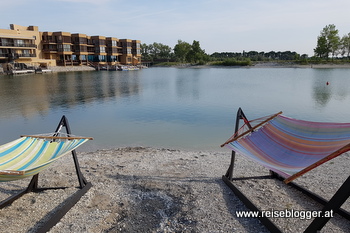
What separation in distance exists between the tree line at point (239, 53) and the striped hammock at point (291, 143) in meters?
72.2

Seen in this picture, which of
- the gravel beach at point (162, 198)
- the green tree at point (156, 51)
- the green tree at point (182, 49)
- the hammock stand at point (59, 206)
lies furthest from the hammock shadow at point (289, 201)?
the green tree at point (156, 51)

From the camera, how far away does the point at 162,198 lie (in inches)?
151

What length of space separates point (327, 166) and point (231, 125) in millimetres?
5053

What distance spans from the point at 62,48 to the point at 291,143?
6003 centimetres

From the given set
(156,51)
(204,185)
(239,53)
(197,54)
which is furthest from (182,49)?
(204,185)

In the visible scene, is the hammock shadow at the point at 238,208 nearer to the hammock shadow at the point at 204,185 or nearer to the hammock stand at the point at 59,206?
the hammock shadow at the point at 204,185

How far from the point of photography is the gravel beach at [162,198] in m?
3.15

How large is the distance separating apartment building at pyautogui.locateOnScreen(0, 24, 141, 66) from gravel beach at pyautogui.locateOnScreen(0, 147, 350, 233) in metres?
50.6

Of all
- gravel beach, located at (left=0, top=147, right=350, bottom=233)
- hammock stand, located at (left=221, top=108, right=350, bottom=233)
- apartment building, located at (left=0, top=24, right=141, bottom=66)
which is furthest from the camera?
apartment building, located at (left=0, top=24, right=141, bottom=66)

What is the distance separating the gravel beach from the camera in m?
3.15

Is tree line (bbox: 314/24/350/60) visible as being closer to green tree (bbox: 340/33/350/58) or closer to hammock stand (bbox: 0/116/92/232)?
green tree (bbox: 340/33/350/58)

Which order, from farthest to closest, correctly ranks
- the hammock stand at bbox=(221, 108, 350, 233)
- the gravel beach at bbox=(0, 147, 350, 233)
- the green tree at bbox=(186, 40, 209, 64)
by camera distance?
the green tree at bbox=(186, 40, 209, 64)
the gravel beach at bbox=(0, 147, 350, 233)
the hammock stand at bbox=(221, 108, 350, 233)

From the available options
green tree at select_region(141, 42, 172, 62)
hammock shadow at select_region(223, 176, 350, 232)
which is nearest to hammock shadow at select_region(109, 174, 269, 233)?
hammock shadow at select_region(223, 176, 350, 232)

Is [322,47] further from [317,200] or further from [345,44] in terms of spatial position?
[317,200]
